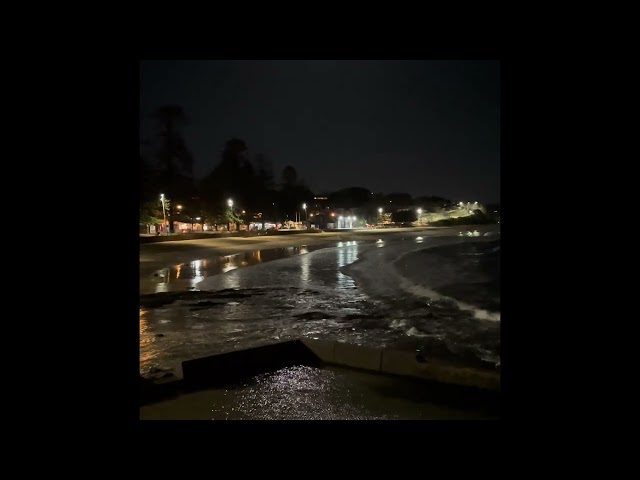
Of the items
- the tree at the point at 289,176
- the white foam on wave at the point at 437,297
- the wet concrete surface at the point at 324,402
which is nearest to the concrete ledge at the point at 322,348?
the wet concrete surface at the point at 324,402

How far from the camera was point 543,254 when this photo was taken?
1.74 meters

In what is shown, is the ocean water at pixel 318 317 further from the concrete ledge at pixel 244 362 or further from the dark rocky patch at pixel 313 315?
the concrete ledge at pixel 244 362

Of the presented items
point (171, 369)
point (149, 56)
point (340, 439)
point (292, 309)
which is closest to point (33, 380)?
point (340, 439)

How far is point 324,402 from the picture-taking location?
4367 millimetres

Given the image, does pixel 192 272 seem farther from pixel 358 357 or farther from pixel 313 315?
pixel 358 357

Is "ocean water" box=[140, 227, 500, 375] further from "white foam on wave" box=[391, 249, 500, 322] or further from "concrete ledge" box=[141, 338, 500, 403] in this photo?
"concrete ledge" box=[141, 338, 500, 403]

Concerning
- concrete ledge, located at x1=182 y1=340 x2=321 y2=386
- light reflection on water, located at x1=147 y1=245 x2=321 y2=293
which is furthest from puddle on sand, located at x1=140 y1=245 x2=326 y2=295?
concrete ledge, located at x1=182 y1=340 x2=321 y2=386

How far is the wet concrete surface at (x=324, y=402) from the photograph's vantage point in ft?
13.5

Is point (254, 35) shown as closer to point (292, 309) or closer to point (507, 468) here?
point (507, 468)

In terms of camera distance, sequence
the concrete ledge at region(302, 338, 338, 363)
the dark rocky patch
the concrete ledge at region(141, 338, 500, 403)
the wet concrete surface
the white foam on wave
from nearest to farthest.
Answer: the wet concrete surface → the concrete ledge at region(141, 338, 500, 403) → the concrete ledge at region(302, 338, 338, 363) → the dark rocky patch → the white foam on wave

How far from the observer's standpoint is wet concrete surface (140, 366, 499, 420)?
4109 mm

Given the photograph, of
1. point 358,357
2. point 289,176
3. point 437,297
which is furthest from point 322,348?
point 289,176

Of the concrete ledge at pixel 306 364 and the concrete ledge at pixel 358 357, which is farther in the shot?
the concrete ledge at pixel 358 357

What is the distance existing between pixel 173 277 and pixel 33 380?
13876mm
